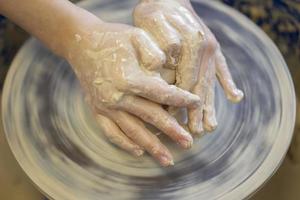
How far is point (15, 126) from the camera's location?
1.36 metres

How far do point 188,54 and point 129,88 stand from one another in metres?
0.17

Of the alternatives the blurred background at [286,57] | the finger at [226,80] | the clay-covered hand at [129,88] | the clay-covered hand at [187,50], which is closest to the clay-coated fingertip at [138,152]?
the clay-covered hand at [129,88]

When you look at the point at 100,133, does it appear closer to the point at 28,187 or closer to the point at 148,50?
the point at 148,50

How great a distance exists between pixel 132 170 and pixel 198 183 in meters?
0.18

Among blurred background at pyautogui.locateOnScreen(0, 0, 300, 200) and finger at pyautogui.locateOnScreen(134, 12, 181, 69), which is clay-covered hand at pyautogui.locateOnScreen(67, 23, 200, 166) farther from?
blurred background at pyautogui.locateOnScreen(0, 0, 300, 200)

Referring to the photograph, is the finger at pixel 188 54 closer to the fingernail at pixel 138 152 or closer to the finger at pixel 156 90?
the finger at pixel 156 90

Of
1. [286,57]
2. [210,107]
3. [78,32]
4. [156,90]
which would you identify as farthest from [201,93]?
[286,57]

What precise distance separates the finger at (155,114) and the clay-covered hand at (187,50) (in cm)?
6

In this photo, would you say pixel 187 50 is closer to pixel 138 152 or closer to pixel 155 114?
pixel 155 114

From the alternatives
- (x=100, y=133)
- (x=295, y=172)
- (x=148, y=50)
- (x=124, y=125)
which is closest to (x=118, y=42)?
(x=148, y=50)

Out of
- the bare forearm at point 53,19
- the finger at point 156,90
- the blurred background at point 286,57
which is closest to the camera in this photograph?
the finger at point 156,90

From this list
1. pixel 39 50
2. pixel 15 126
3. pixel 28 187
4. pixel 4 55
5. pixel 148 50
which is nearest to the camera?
pixel 148 50

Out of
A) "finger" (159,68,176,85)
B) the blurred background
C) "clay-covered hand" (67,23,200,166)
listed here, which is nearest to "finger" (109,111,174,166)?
"clay-covered hand" (67,23,200,166)

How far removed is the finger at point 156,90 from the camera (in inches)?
43.1
